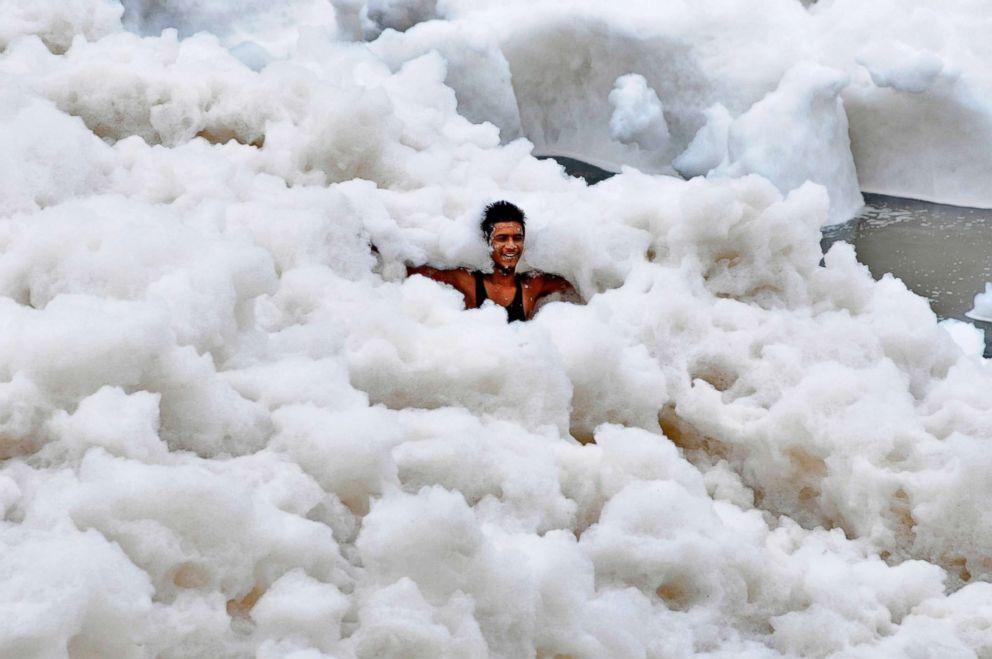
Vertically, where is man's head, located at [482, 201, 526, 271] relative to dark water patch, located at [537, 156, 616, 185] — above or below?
above

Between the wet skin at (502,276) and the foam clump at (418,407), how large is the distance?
73mm

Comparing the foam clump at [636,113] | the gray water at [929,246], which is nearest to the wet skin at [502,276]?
the gray water at [929,246]

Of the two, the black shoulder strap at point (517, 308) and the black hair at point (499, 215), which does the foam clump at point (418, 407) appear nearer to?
the black hair at point (499, 215)

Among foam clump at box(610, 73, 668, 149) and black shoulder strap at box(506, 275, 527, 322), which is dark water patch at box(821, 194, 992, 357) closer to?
foam clump at box(610, 73, 668, 149)

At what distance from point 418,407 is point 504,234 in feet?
3.10

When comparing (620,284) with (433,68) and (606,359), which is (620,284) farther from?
(433,68)

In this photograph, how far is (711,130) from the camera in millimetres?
6605

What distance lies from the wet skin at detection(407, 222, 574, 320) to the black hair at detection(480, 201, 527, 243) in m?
0.01

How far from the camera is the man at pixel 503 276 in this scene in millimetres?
3053

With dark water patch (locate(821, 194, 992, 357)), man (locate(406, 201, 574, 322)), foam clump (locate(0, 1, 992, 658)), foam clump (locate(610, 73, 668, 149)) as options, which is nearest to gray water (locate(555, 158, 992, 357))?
dark water patch (locate(821, 194, 992, 357))

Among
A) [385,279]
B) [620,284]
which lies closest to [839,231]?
[620,284]

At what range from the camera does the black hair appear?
3.12m

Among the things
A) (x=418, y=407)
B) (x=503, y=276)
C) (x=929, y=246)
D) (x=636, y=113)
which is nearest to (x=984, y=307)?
(x=929, y=246)

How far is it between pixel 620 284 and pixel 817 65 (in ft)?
12.5
